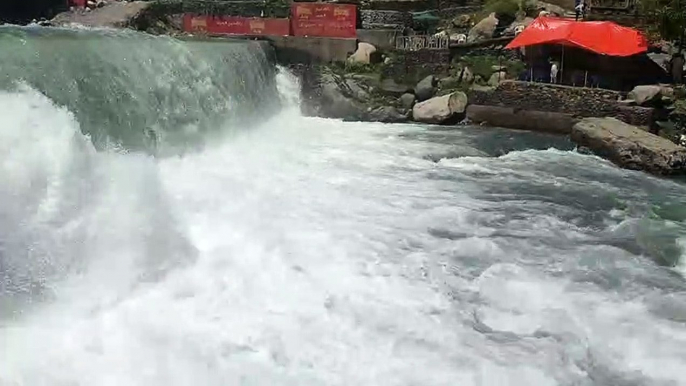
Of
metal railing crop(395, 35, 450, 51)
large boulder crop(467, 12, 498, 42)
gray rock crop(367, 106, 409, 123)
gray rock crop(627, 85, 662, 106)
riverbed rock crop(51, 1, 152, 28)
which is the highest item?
riverbed rock crop(51, 1, 152, 28)

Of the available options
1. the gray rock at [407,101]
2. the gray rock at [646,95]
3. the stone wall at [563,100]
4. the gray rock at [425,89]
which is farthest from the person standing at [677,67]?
the gray rock at [407,101]

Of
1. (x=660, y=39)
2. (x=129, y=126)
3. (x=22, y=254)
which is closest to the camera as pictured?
(x=22, y=254)

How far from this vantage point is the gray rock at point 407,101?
68.5 ft

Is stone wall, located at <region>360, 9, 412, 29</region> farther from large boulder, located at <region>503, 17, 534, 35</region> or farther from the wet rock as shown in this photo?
large boulder, located at <region>503, 17, 534, 35</region>

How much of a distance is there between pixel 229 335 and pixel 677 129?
14.1 meters

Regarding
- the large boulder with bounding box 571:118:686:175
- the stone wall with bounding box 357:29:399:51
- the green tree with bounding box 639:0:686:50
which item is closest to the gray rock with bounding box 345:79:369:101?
the stone wall with bounding box 357:29:399:51

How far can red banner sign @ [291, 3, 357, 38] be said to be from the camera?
22.9 metres

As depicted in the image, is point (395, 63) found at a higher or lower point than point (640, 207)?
higher

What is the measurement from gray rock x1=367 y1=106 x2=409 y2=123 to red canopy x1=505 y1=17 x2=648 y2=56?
399 centimetres

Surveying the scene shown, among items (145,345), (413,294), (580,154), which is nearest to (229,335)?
(145,345)

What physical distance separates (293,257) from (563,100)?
1209cm

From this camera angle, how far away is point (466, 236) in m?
10.1

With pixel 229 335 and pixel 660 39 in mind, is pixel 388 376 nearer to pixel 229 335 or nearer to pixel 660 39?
pixel 229 335

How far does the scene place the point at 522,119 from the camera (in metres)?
19.2
